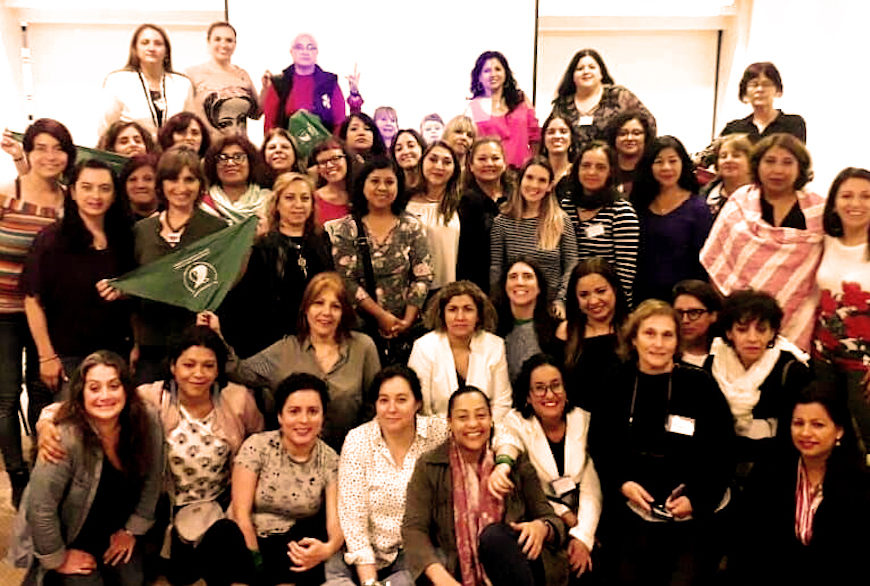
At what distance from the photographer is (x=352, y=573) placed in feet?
10.1

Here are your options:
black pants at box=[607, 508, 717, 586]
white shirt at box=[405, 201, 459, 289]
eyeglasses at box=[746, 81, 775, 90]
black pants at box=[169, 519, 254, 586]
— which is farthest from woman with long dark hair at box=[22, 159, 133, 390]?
eyeglasses at box=[746, 81, 775, 90]

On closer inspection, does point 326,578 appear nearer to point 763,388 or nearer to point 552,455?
point 552,455

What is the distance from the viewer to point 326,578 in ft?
9.99

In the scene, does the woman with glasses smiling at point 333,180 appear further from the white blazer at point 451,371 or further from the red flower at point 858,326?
the red flower at point 858,326

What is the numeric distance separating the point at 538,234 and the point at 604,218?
31 cm

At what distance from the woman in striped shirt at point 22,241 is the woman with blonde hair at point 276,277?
783mm

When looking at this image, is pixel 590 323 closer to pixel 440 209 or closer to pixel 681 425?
pixel 681 425

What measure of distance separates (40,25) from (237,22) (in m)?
1.84

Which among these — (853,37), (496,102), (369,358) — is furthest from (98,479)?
(853,37)

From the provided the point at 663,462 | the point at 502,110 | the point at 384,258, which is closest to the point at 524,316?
the point at 384,258

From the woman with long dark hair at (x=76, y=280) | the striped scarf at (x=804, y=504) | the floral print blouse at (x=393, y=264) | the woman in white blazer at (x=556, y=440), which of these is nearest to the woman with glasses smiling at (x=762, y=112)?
the floral print blouse at (x=393, y=264)

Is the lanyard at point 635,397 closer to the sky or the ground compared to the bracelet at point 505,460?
closer to the sky

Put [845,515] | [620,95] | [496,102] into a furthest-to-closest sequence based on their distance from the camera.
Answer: [496,102] < [620,95] < [845,515]

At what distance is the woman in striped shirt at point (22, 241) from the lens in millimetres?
3463
